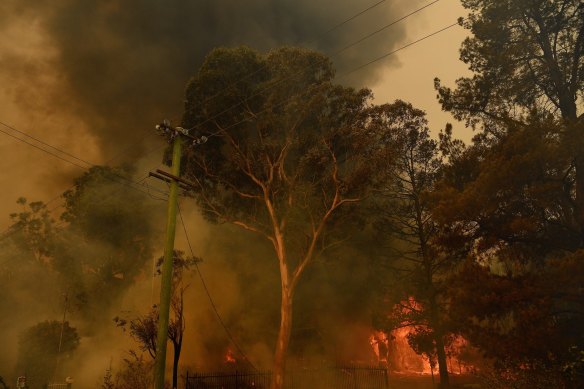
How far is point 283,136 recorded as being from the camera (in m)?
21.8

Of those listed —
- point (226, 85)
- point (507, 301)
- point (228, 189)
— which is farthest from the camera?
point (228, 189)

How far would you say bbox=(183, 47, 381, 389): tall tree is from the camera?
66.8ft

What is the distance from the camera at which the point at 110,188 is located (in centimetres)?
3481

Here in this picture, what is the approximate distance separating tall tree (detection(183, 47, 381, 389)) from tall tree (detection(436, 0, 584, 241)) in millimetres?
5671

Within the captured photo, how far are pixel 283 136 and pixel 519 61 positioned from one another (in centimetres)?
1148

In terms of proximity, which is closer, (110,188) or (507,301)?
(507,301)

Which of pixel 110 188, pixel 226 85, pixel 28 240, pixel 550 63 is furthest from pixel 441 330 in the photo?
pixel 28 240

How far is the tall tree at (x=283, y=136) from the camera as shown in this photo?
20359 millimetres

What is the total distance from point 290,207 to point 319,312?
13616mm

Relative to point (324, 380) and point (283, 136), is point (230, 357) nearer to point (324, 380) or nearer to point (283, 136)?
point (324, 380)

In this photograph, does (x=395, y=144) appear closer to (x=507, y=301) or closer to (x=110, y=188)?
(x=507, y=301)

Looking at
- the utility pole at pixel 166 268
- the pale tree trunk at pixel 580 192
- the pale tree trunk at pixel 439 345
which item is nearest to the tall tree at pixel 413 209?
the pale tree trunk at pixel 439 345

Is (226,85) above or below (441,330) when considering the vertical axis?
above

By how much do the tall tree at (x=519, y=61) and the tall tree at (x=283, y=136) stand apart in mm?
5671
